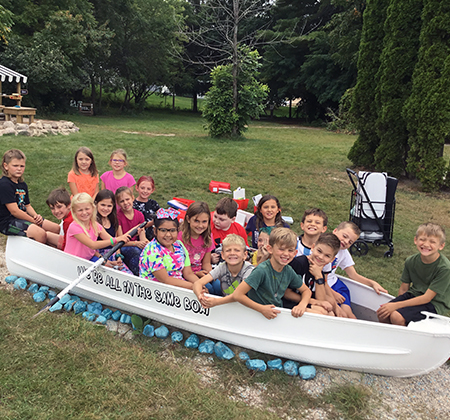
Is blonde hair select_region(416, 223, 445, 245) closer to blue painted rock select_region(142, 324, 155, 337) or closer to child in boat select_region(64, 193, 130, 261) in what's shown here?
blue painted rock select_region(142, 324, 155, 337)

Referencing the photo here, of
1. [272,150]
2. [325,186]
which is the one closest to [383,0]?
[325,186]

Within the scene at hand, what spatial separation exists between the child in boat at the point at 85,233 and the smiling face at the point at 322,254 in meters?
1.92

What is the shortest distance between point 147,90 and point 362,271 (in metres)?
29.5

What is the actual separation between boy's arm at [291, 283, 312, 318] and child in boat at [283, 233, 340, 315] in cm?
9

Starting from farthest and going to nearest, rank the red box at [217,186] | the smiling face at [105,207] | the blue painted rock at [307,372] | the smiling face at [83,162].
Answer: the red box at [217,186] → the smiling face at [83,162] → the smiling face at [105,207] → the blue painted rock at [307,372]

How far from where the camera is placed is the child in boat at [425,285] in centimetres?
321

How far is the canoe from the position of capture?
2.93 meters

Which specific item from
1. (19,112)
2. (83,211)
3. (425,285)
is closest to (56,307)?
(83,211)

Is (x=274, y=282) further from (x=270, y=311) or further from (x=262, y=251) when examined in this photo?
(x=262, y=251)

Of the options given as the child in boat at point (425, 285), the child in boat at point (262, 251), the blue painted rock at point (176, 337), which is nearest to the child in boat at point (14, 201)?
the blue painted rock at point (176, 337)

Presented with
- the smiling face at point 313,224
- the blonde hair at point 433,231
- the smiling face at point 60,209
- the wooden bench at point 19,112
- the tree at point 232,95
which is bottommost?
the smiling face at point 60,209

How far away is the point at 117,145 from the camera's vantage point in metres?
12.7

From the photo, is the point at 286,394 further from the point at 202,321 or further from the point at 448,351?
the point at 448,351

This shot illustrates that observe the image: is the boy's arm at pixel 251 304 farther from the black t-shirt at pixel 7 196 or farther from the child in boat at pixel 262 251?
the black t-shirt at pixel 7 196
